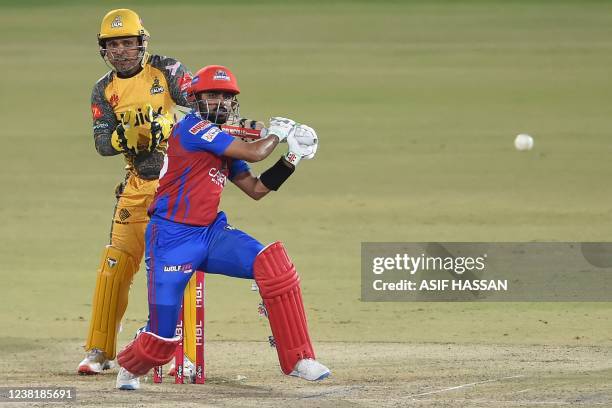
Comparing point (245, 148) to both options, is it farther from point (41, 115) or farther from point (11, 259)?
point (41, 115)

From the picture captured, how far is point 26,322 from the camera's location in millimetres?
10492

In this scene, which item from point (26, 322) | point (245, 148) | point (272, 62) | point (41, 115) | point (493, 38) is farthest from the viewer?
point (493, 38)

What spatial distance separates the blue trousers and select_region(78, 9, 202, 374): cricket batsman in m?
0.95

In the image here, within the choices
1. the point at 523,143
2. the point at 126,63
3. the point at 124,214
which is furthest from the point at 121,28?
the point at 523,143

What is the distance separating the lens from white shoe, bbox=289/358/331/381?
25.0 ft

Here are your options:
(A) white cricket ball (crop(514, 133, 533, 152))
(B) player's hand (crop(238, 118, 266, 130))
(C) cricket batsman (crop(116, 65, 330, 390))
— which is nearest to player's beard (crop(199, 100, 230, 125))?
(C) cricket batsman (crop(116, 65, 330, 390))

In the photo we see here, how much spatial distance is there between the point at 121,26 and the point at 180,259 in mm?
1772

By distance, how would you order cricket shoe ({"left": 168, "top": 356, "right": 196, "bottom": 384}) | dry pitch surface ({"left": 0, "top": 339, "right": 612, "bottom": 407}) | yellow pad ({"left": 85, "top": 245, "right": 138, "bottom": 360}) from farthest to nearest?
1. yellow pad ({"left": 85, "top": 245, "right": 138, "bottom": 360})
2. cricket shoe ({"left": 168, "top": 356, "right": 196, "bottom": 384})
3. dry pitch surface ({"left": 0, "top": 339, "right": 612, "bottom": 407})

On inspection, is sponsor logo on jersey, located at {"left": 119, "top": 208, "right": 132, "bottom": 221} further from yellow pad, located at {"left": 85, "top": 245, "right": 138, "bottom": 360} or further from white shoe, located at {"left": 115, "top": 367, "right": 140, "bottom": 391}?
white shoe, located at {"left": 115, "top": 367, "right": 140, "bottom": 391}

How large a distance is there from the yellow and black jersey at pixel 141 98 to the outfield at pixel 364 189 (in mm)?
1308

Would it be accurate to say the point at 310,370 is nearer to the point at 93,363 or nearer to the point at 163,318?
the point at 163,318

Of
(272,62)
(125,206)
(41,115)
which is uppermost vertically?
(272,62)

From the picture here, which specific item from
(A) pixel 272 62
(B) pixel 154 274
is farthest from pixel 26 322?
(A) pixel 272 62

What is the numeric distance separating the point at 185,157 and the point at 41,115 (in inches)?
611
